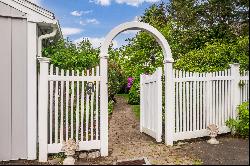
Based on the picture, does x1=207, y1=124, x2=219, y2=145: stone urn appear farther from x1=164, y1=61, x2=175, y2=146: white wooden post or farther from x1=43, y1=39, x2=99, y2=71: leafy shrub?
x1=43, y1=39, x2=99, y2=71: leafy shrub

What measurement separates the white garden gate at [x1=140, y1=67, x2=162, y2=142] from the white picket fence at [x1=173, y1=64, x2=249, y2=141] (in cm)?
43

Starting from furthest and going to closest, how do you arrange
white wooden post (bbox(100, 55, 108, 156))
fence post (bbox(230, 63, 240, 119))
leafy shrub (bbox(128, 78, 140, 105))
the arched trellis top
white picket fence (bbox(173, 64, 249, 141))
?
leafy shrub (bbox(128, 78, 140, 105))
fence post (bbox(230, 63, 240, 119))
white picket fence (bbox(173, 64, 249, 141))
the arched trellis top
white wooden post (bbox(100, 55, 108, 156))

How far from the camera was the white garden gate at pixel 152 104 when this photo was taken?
371 inches

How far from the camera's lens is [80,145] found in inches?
321

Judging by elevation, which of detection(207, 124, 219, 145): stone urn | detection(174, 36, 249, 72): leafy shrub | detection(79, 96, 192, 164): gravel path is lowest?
detection(79, 96, 192, 164): gravel path

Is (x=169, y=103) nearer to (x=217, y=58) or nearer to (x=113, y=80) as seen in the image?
(x=217, y=58)

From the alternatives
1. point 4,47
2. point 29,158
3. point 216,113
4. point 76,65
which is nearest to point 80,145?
point 29,158

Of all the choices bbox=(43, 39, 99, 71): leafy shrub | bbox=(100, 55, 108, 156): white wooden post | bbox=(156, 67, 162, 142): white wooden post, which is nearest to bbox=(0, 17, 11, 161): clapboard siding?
bbox=(100, 55, 108, 156): white wooden post

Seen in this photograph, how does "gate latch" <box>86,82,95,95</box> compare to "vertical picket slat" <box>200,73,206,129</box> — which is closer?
"gate latch" <box>86,82,95,95</box>

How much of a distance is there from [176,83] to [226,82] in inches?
58.7

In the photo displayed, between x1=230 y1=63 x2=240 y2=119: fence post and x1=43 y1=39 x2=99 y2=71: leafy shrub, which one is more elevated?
x1=43 y1=39 x2=99 y2=71: leafy shrub

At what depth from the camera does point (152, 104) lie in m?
10.1

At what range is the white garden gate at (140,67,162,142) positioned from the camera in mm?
9430

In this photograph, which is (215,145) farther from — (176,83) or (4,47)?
(4,47)
